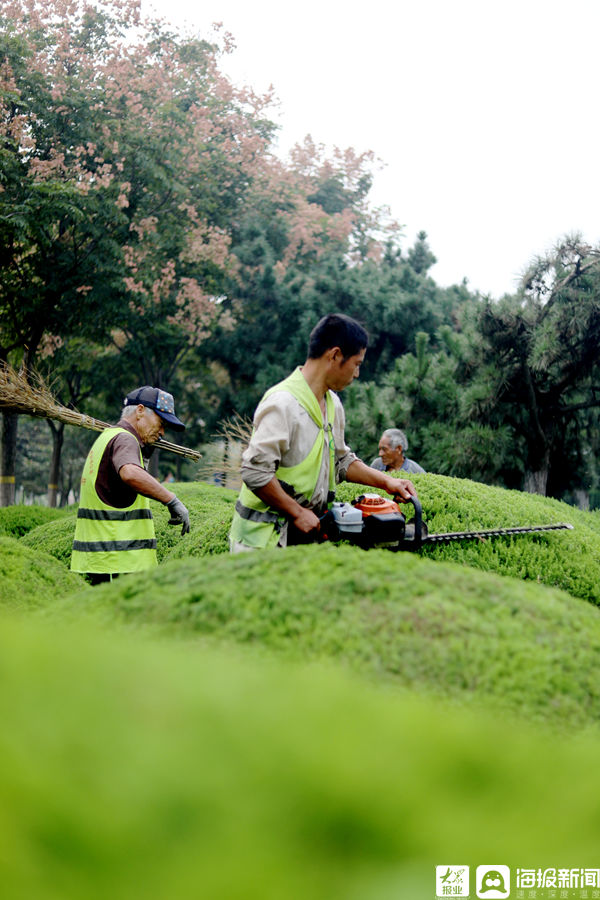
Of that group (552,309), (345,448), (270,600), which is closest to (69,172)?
(552,309)

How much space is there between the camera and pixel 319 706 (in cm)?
140

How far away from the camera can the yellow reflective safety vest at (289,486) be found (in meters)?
3.52

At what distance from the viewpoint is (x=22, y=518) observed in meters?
10.4

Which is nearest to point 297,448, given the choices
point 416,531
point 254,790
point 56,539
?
point 416,531

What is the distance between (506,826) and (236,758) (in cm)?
42

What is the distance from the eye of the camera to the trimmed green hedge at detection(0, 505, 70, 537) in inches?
395

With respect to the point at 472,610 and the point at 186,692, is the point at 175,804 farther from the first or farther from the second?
the point at 472,610

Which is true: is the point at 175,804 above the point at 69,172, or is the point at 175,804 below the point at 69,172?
below

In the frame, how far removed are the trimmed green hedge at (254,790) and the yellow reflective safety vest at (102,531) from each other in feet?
10.2

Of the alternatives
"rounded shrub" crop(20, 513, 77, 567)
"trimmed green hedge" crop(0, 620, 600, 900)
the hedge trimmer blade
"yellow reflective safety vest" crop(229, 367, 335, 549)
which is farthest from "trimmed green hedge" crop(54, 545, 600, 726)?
"rounded shrub" crop(20, 513, 77, 567)

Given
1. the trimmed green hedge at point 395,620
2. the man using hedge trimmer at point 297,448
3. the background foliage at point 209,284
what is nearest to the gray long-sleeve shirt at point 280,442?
the man using hedge trimmer at point 297,448

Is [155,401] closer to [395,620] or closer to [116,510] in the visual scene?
[116,510]

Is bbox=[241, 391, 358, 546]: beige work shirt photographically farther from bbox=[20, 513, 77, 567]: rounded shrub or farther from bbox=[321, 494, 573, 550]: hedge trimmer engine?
bbox=[20, 513, 77, 567]: rounded shrub

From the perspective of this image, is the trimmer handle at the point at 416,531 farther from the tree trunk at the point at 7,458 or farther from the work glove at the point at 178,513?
the tree trunk at the point at 7,458
